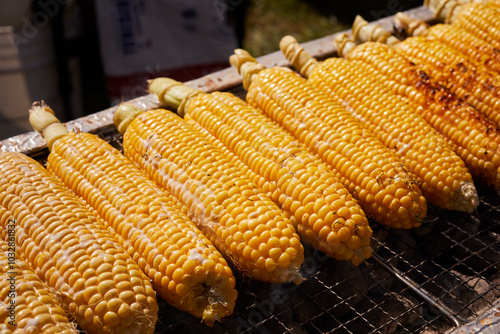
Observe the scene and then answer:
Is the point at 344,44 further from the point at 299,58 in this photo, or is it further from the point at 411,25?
the point at 411,25

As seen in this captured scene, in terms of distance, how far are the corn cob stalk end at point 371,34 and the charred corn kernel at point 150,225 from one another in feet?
6.96

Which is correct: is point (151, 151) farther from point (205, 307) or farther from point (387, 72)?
point (387, 72)

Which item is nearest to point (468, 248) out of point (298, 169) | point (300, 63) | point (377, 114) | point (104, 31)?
point (377, 114)

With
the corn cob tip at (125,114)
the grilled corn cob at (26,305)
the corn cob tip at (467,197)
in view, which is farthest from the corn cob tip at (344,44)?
the grilled corn cob at (26,305)

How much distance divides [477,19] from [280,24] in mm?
3840

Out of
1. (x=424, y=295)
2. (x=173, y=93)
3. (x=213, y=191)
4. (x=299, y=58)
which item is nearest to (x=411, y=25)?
(x=299, y=58)

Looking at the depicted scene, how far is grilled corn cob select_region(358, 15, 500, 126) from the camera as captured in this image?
9.63 feet

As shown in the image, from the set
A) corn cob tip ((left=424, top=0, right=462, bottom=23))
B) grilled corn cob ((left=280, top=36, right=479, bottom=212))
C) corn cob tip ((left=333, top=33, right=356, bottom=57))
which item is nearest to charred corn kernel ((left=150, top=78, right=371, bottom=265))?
grilled corn cob ((left=280, top=36, right=479, bottom=212))

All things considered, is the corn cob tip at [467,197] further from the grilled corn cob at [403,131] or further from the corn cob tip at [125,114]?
the corn cob tip at [125,114]

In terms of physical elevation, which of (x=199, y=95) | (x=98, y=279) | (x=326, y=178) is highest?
(x=199, y=95)

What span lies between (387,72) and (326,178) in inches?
45.9

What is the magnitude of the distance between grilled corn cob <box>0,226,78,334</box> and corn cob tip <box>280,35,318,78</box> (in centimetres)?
222

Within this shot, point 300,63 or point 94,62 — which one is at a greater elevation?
point 300,63

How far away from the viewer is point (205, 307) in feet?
6.47
